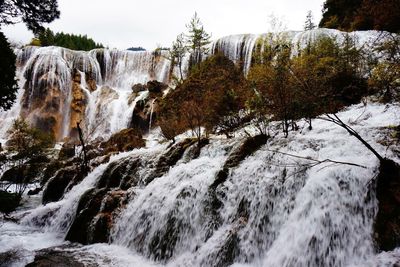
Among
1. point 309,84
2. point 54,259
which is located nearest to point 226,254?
point 54,259

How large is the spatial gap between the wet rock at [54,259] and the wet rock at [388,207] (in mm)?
6040

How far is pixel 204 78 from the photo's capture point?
82.9 feet

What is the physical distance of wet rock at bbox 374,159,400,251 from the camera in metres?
5.03

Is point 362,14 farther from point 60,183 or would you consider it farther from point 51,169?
point 51,169

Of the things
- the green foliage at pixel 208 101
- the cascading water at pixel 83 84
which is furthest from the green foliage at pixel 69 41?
the green foliage at pixel 208 101

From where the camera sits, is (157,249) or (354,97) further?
(354,97)

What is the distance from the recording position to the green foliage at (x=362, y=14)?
712cm

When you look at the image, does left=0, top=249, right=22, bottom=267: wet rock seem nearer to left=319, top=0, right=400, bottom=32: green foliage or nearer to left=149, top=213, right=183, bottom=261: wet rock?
left=149, top=213, right=183, bottom=261: wet rock

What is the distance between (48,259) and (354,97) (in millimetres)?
13323

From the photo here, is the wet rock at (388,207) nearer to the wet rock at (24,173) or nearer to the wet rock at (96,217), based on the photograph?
the wet rock at (96,217)

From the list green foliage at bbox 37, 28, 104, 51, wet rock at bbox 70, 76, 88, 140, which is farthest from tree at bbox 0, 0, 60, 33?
green foliage at bbox 37, 28, 104, 51

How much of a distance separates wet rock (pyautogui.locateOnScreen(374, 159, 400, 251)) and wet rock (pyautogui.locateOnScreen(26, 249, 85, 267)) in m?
6.04

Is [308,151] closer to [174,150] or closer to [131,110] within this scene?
[174,150]

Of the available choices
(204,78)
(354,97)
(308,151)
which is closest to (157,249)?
(308,151)
